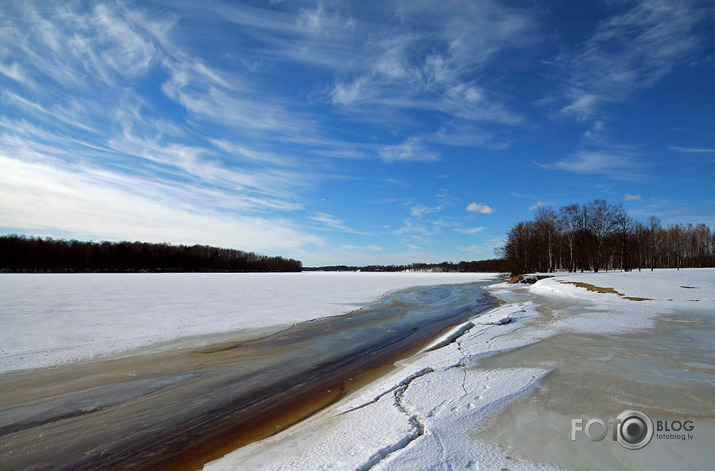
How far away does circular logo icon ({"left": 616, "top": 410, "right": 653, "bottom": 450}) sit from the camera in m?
3.23

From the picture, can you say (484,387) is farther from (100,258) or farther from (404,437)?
(100,258)

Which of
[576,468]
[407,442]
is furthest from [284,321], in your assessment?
[576,468]

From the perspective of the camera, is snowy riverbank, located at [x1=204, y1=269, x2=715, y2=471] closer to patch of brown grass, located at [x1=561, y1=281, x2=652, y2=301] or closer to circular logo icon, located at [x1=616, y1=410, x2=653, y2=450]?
circular logo icon, located at [x1=616, y1=410, x2=653, y2=450]

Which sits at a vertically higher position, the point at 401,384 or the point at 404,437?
the point at 404,437

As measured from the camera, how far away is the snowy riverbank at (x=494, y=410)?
2.91 metres

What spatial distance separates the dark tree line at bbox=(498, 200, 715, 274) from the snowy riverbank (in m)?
43.3

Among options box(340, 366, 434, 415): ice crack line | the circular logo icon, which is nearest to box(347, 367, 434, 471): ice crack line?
box(340, 366, 434, 415): ice crack line

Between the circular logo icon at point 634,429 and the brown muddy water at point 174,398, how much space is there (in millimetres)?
3411

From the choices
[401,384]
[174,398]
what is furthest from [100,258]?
[401,384]

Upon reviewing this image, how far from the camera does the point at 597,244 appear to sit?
43.8m

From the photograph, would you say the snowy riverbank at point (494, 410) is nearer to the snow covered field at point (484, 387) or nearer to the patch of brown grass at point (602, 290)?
the snow covered field at point (484, 387)

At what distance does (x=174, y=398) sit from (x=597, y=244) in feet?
173

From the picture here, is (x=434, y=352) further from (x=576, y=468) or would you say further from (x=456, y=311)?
(x=456, y=311)

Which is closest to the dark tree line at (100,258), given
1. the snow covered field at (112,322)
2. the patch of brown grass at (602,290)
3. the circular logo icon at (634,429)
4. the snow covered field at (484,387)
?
the snow covered field at (112,322)
